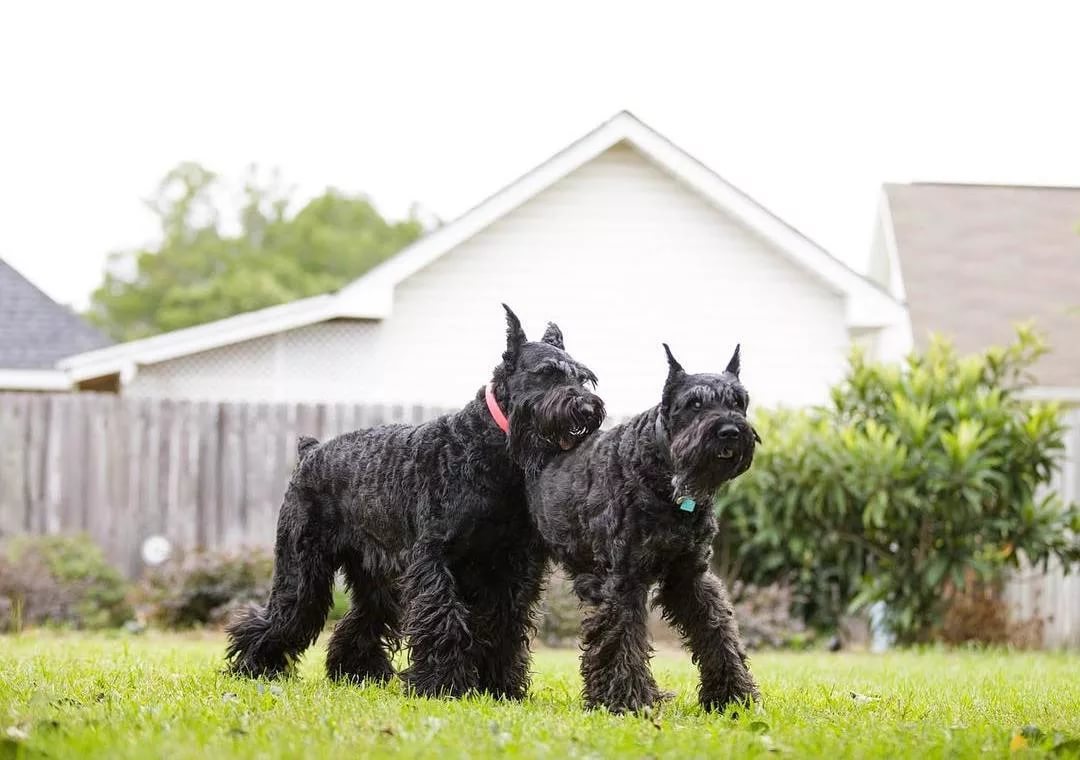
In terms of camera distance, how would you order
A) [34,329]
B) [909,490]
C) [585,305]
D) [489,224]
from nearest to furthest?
1. [909,490]
2. [489,224]
3. [585,305]
4. [34,329]

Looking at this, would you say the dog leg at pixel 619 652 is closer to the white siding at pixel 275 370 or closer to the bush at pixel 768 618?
the bush at pixel 768 618

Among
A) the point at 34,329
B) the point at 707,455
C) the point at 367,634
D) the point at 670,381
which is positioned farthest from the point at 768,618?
the point at 34,329

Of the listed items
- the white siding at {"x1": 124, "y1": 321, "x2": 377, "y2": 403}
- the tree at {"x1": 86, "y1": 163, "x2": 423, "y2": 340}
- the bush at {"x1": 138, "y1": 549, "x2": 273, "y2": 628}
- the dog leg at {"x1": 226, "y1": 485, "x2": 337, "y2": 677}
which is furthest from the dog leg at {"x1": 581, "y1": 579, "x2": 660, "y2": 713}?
the tree at {"x1": 86, "y1": 163, "x2": 423, "y2": 340}

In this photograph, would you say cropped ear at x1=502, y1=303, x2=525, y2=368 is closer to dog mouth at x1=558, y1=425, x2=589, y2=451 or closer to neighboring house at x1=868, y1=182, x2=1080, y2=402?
dog mouth at x1=558, y1=425, x2=589, y2=451

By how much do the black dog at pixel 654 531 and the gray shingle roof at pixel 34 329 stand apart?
45.7ft

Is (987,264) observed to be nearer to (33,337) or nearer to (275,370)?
(275,370)

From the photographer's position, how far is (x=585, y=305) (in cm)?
1667

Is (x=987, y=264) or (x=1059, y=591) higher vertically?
(x=987, y=264)

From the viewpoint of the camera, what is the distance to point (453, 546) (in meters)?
6.77

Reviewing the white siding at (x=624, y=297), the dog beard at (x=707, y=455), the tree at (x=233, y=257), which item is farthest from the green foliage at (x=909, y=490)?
the tree at (x=233, y=257)

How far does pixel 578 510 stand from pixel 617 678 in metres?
0.83

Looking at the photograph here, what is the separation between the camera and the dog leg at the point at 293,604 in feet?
24.6

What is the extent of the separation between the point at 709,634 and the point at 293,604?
8.08ft

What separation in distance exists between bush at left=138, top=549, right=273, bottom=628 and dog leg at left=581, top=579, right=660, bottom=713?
23.1 feet
